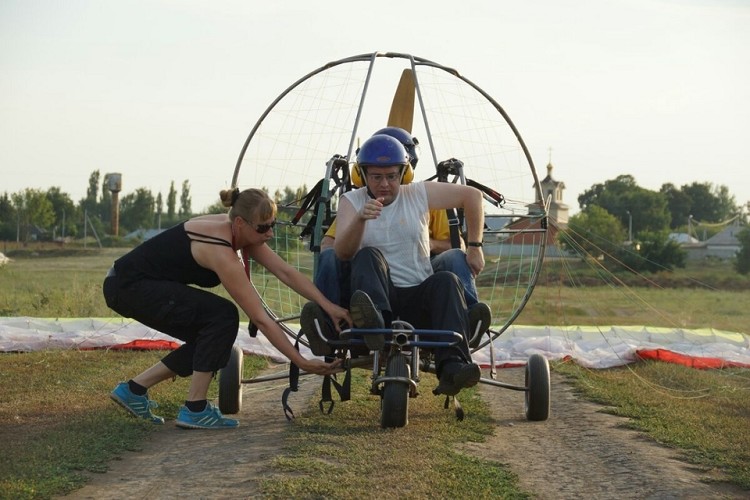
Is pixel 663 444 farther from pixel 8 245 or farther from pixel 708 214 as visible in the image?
pixel 708 214

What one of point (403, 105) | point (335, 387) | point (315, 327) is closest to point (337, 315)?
point (315, 327)

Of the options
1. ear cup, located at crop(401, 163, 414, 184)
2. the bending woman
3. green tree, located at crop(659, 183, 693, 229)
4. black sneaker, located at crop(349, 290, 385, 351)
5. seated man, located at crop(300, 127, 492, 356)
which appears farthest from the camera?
green tree, located at crop(659, 183, 693, 229)

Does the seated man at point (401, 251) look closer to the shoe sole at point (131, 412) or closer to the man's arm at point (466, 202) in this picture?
the man's arm at point (466, 202)

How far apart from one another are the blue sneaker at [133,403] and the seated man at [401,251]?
1.46 meters

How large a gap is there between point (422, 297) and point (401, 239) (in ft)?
1.41

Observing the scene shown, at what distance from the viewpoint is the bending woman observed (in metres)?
6.44

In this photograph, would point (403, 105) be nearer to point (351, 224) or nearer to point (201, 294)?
point (351, 224)

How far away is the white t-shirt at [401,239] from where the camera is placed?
685 centimetres

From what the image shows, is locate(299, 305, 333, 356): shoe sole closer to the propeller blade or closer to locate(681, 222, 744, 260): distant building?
the propeller blade

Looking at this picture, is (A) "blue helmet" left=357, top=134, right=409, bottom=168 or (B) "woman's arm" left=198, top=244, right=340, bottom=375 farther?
(A) "blue helmet" left=357, top=134, right=409, bottom=168

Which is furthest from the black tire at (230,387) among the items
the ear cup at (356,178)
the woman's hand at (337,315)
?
the ear cup at (356,178)

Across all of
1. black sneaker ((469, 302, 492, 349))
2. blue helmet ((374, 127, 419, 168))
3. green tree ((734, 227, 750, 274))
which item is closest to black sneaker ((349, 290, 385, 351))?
black sneaker ((469, 302, 492, 349))

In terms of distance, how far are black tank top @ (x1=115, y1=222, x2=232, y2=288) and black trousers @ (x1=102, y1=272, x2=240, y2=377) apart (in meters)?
0.06

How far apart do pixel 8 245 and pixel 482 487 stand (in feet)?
236
